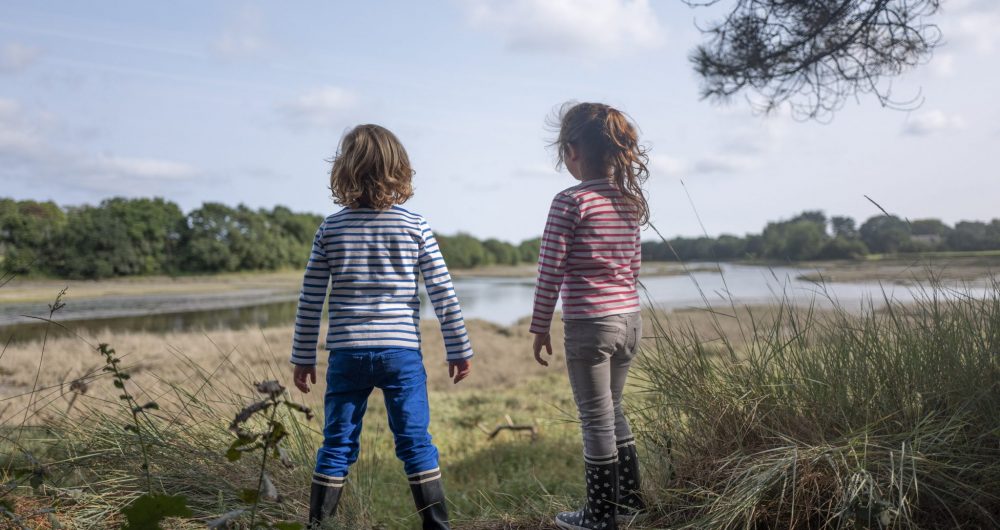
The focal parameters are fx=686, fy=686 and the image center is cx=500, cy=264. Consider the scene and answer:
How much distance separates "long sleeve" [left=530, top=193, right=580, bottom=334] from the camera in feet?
8.43

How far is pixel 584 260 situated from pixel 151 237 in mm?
47525

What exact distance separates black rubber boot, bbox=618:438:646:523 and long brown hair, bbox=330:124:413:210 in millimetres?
1383

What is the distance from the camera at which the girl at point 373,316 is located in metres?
2.63

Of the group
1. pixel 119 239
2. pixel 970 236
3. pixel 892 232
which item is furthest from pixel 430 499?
pixel 119 239

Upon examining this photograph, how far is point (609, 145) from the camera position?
109 inches

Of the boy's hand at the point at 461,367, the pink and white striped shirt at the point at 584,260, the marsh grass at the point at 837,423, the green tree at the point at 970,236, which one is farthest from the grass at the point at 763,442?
the green tree at the point at 970,236

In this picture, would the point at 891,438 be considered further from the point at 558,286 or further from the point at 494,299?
the point at 494,299

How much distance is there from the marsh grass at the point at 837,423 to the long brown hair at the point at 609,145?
2.10 ft

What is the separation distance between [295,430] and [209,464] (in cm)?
42

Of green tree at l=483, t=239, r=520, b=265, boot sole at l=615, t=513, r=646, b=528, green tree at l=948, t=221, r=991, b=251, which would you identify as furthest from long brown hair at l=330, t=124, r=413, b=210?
green tree at l=483, t=239, r=520, b=265

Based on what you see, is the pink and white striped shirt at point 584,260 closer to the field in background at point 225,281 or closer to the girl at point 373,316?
the girl at point 373,316

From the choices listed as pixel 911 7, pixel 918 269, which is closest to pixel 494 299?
pixel 911 7

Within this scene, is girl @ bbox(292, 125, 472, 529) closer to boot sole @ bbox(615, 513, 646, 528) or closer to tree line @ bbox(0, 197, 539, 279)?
boot sole @ bbox(615, 513, 646, 528)

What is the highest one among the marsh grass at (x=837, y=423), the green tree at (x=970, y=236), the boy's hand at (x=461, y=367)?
the green tree at (x=970, y=236)
